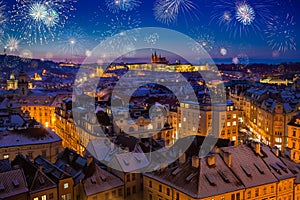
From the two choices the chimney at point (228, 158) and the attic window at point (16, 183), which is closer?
the attic window at point (16, 183)

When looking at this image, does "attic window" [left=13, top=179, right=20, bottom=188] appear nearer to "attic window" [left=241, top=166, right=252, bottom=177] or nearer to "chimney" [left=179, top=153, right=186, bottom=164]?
"chimney" [left=179, top=153, right=186, bottom=164]

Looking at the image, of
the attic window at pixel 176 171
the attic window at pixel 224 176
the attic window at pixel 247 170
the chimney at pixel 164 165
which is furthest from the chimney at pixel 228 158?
the chimney at pixel 164 165

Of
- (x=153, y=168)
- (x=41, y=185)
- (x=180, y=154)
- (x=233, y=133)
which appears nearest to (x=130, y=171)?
(x=153, y=168)

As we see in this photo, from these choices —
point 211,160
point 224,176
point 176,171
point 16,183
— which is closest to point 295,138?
point 224,176

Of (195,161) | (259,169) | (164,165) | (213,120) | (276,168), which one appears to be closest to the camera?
(195,161)

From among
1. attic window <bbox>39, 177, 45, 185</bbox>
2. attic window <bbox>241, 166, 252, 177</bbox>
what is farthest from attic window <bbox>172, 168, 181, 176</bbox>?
attic window <bbox>39, 177, 45, 185</bbox>

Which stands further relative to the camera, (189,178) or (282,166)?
(282,166)

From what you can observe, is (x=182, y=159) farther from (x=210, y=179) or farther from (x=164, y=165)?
(x=210, y=179)

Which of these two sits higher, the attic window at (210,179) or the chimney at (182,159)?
the chimney at (182,159)

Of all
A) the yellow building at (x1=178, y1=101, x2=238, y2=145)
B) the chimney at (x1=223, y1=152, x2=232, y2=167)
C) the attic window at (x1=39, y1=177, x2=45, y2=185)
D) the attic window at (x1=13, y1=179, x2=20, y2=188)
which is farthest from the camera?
the yellow building at (x1=178, y1=101, x2=238, y2=145)

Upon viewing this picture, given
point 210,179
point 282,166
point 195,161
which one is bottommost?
point 210,179

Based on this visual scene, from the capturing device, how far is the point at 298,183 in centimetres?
4984

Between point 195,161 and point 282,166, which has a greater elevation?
point 195,161

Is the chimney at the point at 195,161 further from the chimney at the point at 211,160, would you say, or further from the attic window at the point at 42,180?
the attic window at the point at 42,180
